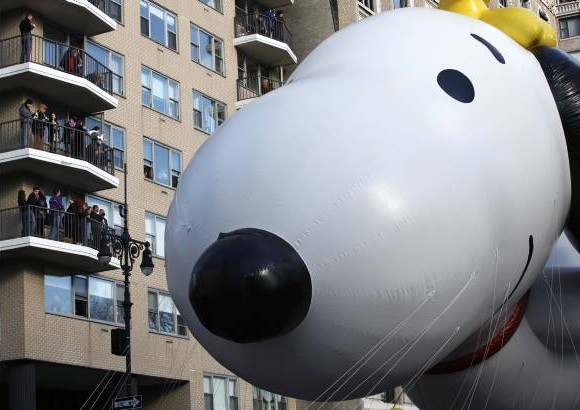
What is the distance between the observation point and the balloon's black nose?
7.20 m

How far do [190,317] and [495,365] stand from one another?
8.41ft

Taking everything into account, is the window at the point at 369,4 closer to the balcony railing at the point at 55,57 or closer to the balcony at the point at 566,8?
the balcony railing at the point at 55,57

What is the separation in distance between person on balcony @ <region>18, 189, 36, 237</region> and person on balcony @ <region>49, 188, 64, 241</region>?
0.68 meters

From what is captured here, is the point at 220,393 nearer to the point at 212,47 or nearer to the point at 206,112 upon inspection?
the point at 206,112

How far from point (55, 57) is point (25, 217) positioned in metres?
4.88

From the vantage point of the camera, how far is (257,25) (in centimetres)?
4319

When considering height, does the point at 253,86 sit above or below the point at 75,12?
above

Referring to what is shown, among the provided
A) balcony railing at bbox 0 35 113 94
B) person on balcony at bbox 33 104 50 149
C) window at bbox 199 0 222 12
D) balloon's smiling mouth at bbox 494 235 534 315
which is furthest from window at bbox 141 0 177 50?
balloon's smiling mouth at bbox 494 235 534 315

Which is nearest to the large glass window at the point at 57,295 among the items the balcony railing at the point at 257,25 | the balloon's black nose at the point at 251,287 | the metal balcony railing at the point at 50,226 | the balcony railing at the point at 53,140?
the metal balcony railing at the point at 50,226

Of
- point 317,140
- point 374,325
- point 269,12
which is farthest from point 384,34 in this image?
point 269,12

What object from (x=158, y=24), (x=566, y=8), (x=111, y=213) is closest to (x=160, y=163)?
(x=111, y=213)

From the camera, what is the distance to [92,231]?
32188 mm

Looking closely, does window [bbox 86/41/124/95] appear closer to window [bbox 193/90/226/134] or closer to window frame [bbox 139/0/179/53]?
window frame [bbox 139/0/179/53]

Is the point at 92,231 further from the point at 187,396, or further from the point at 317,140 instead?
the point at 317,140
